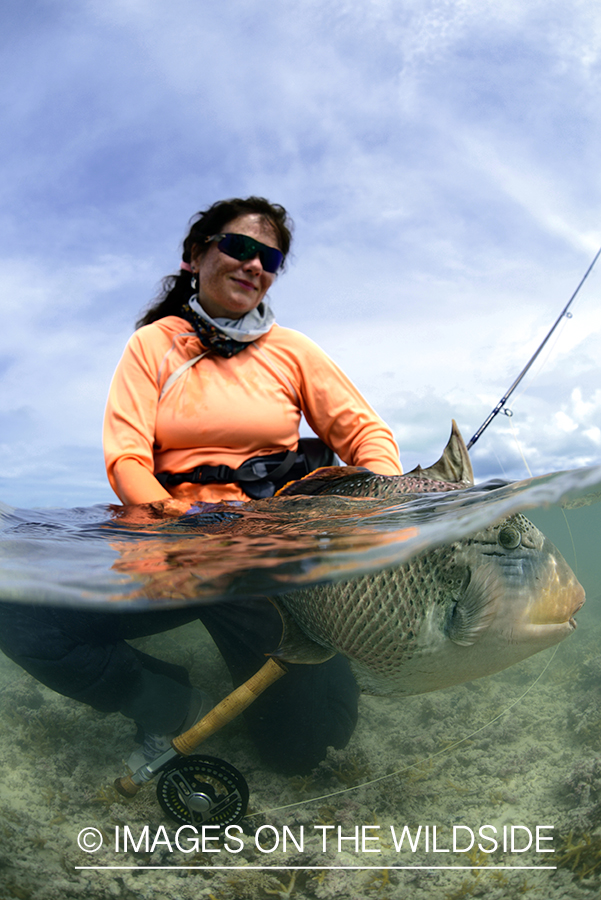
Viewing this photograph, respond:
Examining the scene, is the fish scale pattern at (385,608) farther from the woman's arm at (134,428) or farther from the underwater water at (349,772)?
the woman's arm at (134,428)

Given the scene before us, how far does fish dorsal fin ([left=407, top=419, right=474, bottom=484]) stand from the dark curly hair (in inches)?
61.9

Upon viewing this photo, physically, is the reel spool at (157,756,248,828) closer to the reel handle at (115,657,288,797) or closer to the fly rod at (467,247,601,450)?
the reel handle at (115,657,288,797)

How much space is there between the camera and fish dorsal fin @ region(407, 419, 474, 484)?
182 cm

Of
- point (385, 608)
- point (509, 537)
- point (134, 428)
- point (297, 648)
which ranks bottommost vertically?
point (297, 648)

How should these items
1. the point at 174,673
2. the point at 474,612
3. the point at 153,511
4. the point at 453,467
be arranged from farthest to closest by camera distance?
1. the point at 153,511
2. the point at 453,467
3. the point at 174,673
4. the point at 474,612

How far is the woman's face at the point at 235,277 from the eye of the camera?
2566mm

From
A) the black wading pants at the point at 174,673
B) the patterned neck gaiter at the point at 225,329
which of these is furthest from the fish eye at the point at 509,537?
the patterned neck gaiter at the point at 225,329

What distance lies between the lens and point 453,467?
182 centimetres

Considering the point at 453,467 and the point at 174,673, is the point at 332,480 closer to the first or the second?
the point at 453,467

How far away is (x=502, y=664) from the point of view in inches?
50.5

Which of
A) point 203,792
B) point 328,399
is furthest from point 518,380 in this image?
point 203,792

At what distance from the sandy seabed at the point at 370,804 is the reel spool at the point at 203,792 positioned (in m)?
0.03

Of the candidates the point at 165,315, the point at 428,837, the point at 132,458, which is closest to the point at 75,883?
the point at 428,837

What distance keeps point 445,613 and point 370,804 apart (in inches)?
18.5
